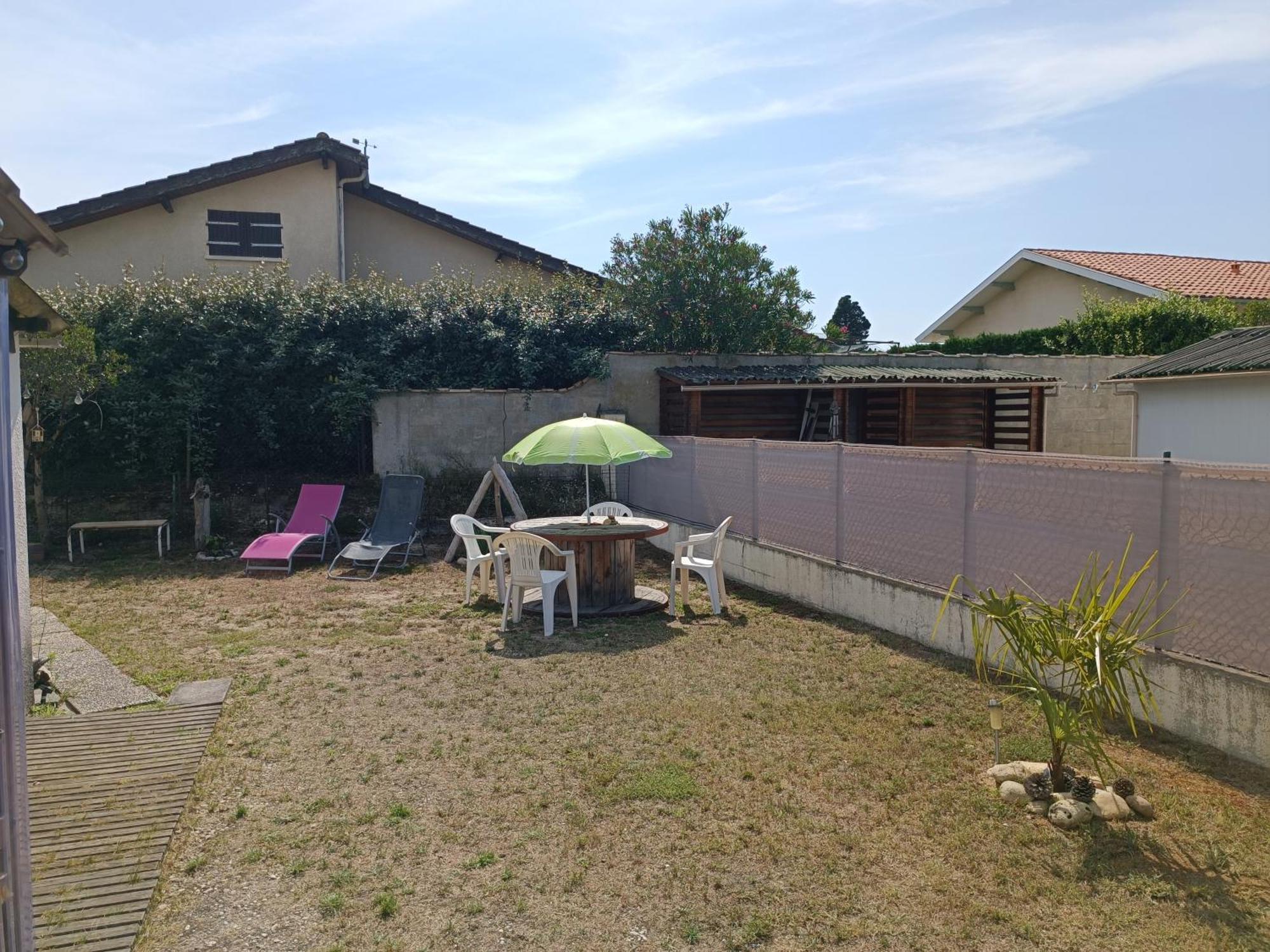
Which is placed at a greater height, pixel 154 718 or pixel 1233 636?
pixel 1233 636

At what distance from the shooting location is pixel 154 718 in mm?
5711

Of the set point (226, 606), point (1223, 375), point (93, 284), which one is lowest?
point (226, 606)

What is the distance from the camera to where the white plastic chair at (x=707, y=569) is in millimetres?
8875

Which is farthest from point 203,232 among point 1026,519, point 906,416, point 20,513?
point 1026,519

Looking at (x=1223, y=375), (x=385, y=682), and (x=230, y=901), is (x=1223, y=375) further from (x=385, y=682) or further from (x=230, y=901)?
(x=230, y=901)

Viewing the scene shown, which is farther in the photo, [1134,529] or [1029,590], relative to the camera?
[1029,590]

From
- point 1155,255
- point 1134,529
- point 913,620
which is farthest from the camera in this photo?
point 1155,255

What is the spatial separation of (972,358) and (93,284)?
1818cm

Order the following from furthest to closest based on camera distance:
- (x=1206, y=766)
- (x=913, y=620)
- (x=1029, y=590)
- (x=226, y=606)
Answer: (x=226, y=606), (x=913, y=620), (x=1029, y=590), (x=1206, y=766)

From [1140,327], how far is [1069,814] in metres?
20.9

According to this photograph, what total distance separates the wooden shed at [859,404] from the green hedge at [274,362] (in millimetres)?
2015

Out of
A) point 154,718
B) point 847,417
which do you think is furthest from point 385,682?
point 847,417

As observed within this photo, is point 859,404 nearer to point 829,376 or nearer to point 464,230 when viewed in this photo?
point 829,376

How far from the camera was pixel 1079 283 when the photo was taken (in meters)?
27.4
